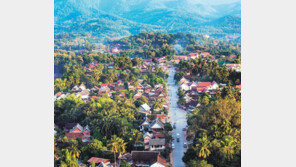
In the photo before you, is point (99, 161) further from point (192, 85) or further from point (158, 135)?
point (192, 85)

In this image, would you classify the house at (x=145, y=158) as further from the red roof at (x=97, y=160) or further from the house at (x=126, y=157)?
the red roof at (x=97, y=160)

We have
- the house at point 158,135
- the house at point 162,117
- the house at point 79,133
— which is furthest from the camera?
the house at point 162,117

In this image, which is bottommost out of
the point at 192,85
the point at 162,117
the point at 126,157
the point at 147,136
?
the point at 126,157

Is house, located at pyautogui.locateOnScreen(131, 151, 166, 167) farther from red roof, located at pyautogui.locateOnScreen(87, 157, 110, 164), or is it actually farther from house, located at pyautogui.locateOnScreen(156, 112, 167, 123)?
house, located at pyautogui.locateOnScreen(156, 112, 167, 123)

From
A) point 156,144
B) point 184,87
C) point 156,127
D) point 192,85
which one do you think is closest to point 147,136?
point 156,144

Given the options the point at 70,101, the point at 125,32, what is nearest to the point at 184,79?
the point at 70,101

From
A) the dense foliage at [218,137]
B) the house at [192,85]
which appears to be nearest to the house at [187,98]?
the house at [192,85]
